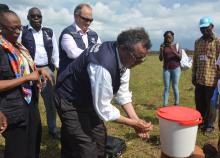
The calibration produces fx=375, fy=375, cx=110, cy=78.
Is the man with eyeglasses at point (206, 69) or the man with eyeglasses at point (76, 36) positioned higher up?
the man with eyeglasses at point (76, 36)

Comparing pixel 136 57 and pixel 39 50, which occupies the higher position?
pixel 136 57

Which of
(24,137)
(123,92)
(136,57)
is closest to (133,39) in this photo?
(136,57)

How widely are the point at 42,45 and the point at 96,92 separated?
115 inches

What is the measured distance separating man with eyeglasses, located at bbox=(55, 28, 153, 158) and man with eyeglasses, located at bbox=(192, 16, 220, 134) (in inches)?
123

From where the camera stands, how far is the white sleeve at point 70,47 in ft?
16.8

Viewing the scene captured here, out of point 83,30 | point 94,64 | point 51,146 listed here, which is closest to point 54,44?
point 83,30

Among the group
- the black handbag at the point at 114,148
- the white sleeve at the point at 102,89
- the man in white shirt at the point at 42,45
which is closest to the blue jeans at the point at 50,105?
the man in white shirt at the point at 42,45

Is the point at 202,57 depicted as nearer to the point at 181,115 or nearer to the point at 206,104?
the point at 206,104

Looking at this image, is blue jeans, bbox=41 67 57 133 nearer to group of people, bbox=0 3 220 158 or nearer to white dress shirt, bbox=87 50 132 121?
group of people, bbox=0 3 220 158

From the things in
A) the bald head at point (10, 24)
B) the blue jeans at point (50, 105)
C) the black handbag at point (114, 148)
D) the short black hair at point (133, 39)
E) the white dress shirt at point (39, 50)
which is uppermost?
the bald head at point (10, 24)

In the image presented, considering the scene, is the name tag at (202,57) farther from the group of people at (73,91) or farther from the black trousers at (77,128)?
the black trousers at (77,128)

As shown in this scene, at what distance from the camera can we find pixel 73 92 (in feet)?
12.5

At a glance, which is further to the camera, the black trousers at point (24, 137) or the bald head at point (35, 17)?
the bald head at point (35, 17)

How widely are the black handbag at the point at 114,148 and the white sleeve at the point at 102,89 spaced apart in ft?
5.97
